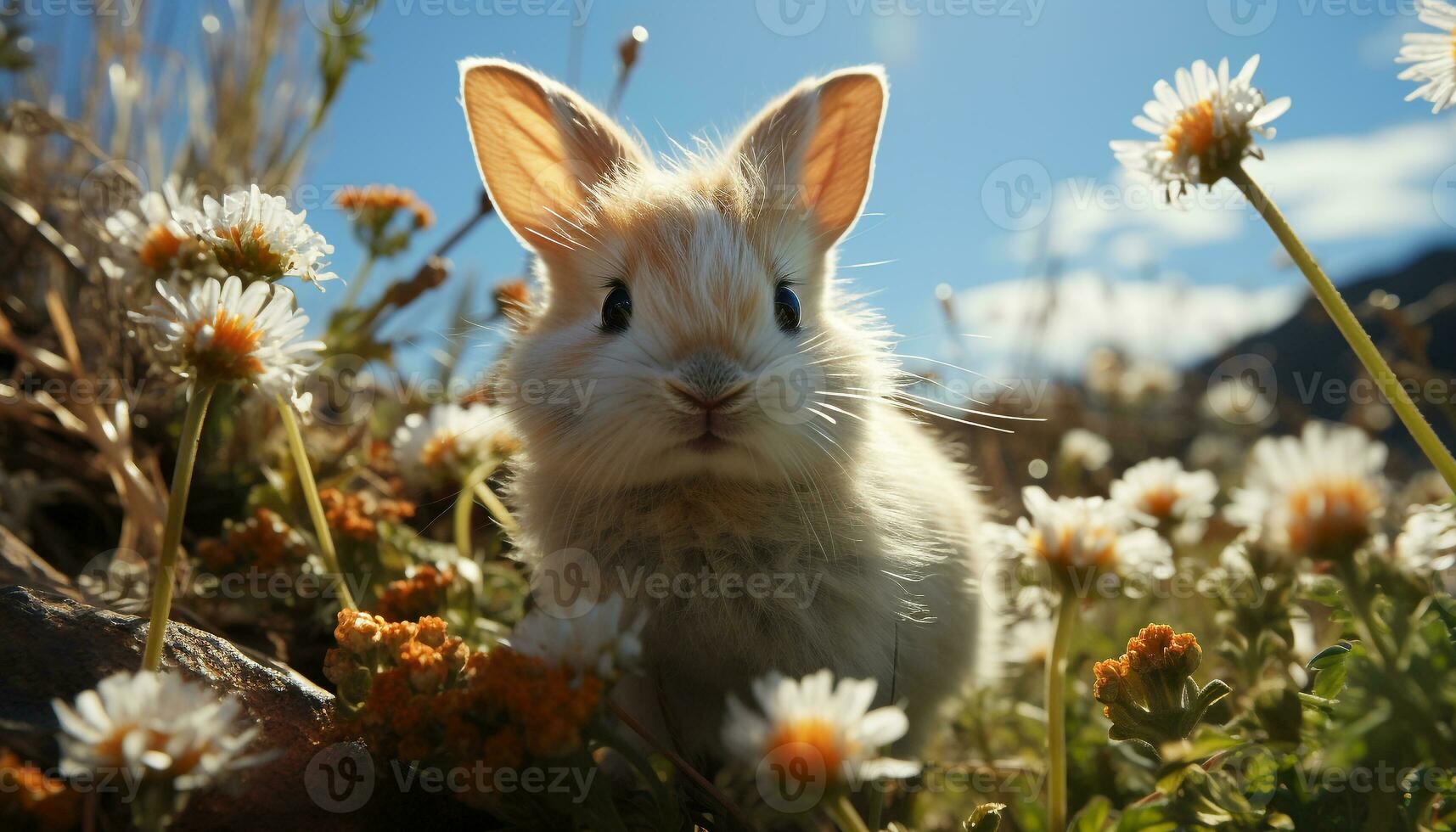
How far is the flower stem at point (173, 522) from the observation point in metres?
1.63

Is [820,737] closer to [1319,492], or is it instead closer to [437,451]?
[1319,492]

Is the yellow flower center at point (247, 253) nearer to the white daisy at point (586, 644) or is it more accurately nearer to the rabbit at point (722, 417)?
the rabbit at point (722, 417)

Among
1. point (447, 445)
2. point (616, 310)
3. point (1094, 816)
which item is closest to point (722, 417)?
point (616, 310)

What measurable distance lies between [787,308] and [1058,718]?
4.58ft

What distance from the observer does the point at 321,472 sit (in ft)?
11.2

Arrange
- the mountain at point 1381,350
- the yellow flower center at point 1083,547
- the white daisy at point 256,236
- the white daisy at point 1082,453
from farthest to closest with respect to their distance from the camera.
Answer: the white daisy at point 1082,453 < the mountain at point 1381,350 < the white daisy at point 256,236 < the yellow flower center at point 1083,547

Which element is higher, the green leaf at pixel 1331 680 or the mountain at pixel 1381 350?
the mountain at pixel 1381 350

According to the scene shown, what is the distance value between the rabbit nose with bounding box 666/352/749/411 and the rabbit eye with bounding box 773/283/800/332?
541 mm

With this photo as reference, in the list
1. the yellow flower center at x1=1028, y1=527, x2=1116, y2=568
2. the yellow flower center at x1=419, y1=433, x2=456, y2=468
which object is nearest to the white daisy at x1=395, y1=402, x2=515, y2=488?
the yellow flower center at x1=419, y1=433, x2=456, y2=468

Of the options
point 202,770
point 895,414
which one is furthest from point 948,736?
point 202,770

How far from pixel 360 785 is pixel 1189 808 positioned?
4.69 ft

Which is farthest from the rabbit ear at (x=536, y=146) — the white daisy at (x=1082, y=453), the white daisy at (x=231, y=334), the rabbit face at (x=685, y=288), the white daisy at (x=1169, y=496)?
the white daisy at (x=1082, y=453)

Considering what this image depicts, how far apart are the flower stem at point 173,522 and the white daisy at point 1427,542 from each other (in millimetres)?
1971

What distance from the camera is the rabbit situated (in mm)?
2178
